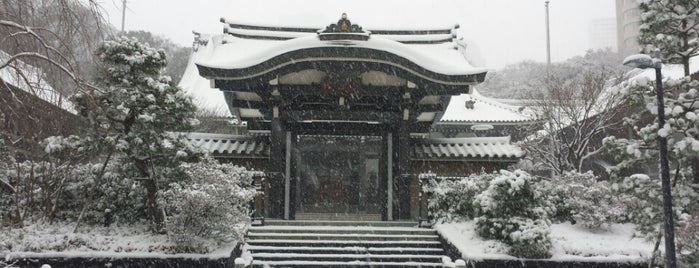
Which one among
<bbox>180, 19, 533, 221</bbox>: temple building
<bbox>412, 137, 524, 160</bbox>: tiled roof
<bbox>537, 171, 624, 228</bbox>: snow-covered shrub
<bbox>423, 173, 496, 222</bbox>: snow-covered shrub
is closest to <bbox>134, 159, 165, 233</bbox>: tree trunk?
<bbox>180, 19, 533, 221</bbox>: temple building

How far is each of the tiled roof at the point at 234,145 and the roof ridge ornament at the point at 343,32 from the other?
3.57 meters

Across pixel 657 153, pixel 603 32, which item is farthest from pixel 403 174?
pixel 603 32

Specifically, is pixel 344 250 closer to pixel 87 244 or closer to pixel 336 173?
pixel 87 244

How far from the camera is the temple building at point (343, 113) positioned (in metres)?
11.6

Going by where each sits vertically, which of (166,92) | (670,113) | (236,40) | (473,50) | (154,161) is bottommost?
(154,161)

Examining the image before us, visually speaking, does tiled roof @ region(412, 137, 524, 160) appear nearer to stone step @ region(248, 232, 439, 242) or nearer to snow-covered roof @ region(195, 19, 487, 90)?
snow-covered roof @ region(195, 19, 487, 90)

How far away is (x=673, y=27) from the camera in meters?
9.05

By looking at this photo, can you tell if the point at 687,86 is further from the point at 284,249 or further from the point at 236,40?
the point at 236,40

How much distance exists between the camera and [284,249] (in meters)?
10.5

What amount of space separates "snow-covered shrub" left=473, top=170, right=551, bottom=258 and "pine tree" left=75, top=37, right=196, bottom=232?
20.1 ft

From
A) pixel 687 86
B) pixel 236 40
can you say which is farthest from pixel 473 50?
pixel 687 86

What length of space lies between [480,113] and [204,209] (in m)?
16.9

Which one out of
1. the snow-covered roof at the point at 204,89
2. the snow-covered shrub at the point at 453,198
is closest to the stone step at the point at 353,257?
the snow-covered shrub at the point at 453,198

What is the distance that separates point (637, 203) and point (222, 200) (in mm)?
7259
